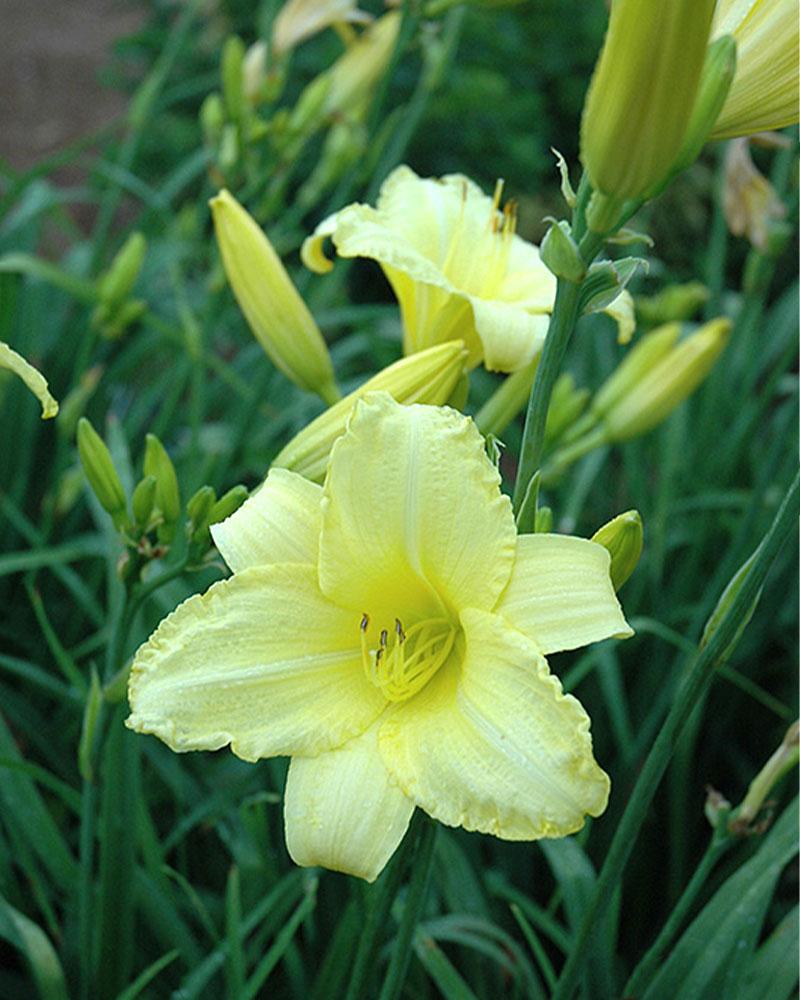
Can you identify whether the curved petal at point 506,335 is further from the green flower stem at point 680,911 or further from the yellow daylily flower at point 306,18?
A: the yellow daylily flower at point 306,18

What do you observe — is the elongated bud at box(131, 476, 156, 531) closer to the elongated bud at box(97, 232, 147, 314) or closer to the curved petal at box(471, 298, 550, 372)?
the curved petal at box(471, 298, 550, 372)

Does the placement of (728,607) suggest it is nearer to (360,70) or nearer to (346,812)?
(346,812)

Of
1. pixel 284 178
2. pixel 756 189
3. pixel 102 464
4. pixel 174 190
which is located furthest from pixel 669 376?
pixel 174 190

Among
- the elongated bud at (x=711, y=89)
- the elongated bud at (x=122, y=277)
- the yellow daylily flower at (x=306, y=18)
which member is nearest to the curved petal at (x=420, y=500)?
the elongated bud at (x=711, y=89)

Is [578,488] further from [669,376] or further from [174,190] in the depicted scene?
[174,190]

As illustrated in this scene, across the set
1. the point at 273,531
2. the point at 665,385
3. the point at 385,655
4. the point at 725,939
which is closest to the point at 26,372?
the point at 273,531
